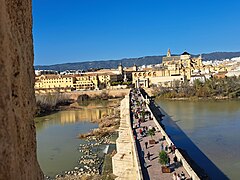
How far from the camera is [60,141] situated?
20375 mm

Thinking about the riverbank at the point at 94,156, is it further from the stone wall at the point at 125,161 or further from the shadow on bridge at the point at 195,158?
the shadow on bridge at the point at 195,158

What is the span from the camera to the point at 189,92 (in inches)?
1731

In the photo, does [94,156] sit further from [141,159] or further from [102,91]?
[102,91]

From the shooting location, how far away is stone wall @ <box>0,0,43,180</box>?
1.46m

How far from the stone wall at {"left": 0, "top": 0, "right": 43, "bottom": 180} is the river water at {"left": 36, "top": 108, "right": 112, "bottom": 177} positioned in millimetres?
11762

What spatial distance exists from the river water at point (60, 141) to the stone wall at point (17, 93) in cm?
1176

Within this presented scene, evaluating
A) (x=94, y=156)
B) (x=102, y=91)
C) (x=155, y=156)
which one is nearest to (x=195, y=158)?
(x=155, y=156)

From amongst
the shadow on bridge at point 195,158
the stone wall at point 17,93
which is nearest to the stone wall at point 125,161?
the shadow on bridge at point 195,158

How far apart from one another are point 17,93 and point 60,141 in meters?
19.2

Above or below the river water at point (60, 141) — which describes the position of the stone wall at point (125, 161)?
above

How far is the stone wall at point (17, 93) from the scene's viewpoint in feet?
4.81

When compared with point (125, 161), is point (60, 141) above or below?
below

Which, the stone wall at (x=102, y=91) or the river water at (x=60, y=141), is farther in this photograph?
the stone wall at (x=102, y=91)

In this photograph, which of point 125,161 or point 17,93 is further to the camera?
A: point 125,161
